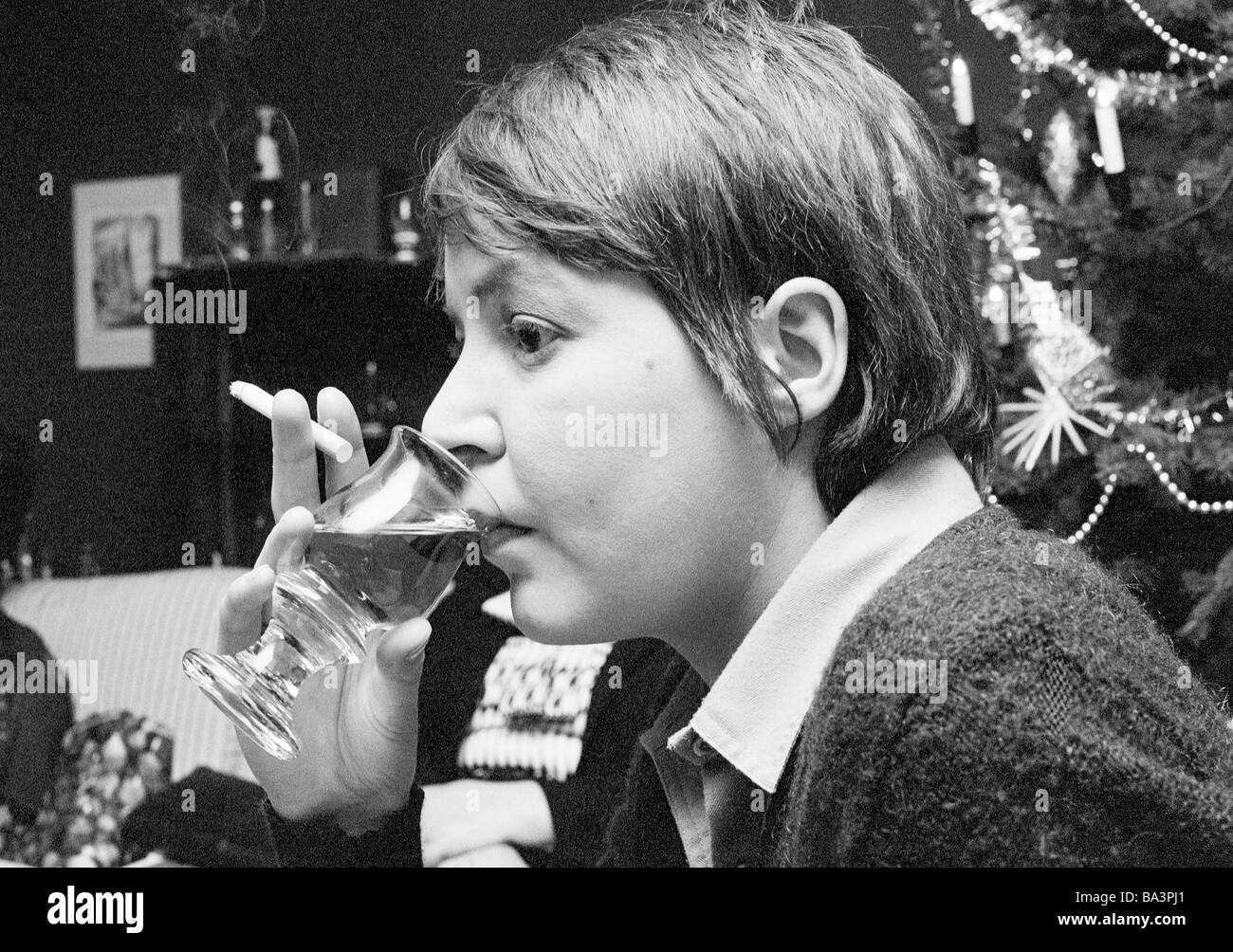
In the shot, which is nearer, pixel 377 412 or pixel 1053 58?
pixel 377 412

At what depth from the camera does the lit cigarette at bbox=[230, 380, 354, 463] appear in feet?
3.02

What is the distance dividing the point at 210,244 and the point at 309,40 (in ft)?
0.83

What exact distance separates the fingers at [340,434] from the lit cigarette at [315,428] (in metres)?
0.02

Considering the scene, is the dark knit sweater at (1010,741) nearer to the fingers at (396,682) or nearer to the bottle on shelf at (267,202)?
the fingers at (396,682)

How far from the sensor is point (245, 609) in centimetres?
86

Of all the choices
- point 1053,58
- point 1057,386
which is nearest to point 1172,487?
point 1057,386

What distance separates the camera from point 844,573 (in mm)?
862

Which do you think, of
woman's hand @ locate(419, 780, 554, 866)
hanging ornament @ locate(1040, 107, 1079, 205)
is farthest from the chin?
hanging ornament @ locate(1040, 107, 1079, 205)

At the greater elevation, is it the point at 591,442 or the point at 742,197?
the point at 742,197

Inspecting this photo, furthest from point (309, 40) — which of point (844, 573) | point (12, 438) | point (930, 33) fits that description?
point (844, 573)

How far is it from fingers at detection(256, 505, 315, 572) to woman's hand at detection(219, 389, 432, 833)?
0.15 metres

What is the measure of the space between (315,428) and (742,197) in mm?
387

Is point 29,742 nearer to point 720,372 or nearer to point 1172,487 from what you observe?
point 720,372

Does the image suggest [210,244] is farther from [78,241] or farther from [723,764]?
[723,764]
